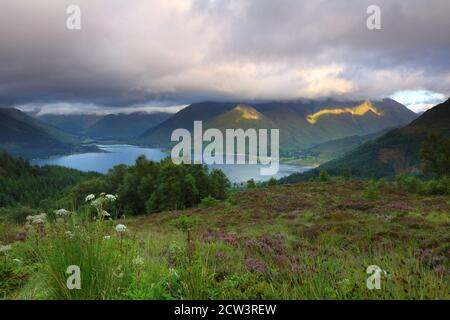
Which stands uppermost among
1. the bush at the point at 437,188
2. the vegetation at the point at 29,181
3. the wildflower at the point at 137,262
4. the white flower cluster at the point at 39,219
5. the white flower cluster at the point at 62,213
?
the white flower cluster at the point at 62,213

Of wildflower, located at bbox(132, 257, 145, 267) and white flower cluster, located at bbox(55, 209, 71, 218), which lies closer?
wildflower, located at bbox(132, 257, 145, 267)

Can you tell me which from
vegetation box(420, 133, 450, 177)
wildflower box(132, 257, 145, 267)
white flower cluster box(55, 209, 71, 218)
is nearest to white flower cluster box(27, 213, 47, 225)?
white flower cluster box(55, 209, 71, 218)

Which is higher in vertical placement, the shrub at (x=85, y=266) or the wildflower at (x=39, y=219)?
the wildflower at (x=39, y=219)

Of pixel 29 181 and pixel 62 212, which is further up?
pixel 62 212

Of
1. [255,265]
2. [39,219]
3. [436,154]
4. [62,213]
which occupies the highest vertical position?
[436,154]

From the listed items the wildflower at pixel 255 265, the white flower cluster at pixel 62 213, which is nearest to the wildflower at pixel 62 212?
the white flower cluster at pixel 62 213

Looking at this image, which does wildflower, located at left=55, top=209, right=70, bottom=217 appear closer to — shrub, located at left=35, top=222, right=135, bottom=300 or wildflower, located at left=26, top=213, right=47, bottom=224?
A: wildflower, located at left=26, top=213, right=47, bottom=224

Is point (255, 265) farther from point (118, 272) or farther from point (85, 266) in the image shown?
point (85, 266)

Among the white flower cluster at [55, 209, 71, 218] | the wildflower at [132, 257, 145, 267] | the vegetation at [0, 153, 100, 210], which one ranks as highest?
the white flower cluster at [55, 209, 71, 218]

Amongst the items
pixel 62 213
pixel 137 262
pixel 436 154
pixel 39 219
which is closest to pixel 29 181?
pixel 436 154

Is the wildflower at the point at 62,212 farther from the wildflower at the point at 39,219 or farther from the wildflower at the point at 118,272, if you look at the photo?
the wildflower at the point at 118,272

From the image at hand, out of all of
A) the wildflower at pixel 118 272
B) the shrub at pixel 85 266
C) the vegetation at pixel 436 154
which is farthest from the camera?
the vegetation at pixel 436 154

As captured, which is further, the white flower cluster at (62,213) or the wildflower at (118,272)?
the white flower cluster at (62,213)
